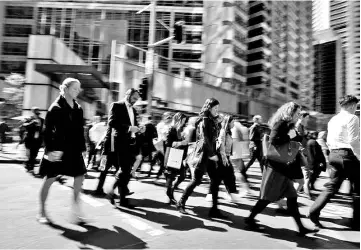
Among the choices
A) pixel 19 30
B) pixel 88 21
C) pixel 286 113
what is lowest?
pixel 286 113

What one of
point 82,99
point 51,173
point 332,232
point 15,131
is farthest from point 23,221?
point 15,131

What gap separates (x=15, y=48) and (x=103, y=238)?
61700 mm

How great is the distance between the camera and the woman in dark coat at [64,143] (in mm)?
3721

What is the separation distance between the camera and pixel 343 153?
402cm

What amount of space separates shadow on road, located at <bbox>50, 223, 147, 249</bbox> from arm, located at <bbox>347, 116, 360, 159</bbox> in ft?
9.57

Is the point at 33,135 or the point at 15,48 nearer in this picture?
the point at 33,135

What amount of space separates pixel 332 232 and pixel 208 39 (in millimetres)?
52933

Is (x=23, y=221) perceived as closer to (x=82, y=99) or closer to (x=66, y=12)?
(x=82, y=99)

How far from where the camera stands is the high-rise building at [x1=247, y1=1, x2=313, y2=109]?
68.4m

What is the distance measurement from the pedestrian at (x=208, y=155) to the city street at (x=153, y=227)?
390 millimetres

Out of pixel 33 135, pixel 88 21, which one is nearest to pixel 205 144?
pixel 33 135

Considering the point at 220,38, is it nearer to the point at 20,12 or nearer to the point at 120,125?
the point at 20,12

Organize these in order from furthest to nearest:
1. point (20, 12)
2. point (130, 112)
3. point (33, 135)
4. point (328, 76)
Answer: point (328, 76), point (20, 12), point (33, 135), point (130, 112)

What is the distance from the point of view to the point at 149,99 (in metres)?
13.0
